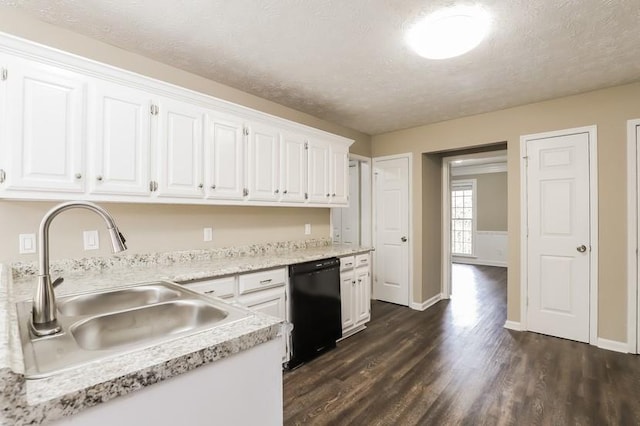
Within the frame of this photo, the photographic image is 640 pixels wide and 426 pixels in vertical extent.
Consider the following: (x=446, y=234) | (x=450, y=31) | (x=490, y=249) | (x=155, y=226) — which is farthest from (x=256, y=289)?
(x=490, y=249)

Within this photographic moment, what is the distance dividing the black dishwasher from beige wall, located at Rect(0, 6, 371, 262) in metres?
0.73

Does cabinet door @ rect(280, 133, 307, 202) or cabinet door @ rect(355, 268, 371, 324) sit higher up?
cabinet door @ rect(280, 133, 307, 202)

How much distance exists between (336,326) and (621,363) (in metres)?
2.54

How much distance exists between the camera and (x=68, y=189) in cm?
186

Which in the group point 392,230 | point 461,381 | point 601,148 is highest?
point 601,148

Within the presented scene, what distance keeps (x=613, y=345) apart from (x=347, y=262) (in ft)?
8.86

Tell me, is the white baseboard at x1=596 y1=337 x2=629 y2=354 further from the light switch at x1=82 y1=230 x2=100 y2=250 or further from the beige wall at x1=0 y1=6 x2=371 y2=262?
the light switch at x1=82 y1=230 x2=100 y2=250

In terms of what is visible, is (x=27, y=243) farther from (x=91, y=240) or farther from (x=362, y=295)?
(x=362, y=295)

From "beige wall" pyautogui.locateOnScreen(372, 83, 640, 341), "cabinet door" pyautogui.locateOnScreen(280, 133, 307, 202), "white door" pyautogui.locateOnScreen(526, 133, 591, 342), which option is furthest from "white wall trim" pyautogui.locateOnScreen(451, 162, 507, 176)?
"cabinet door" pyautogui.locateOnScreen(280, 133, 307, 202)

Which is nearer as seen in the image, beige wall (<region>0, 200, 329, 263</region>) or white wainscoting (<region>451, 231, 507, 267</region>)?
beige wall (<region>0, 200, 329, 263</region>)

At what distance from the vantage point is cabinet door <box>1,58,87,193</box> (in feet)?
5.57

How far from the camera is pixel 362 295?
361cm

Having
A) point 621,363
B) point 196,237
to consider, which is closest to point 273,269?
point 196,237

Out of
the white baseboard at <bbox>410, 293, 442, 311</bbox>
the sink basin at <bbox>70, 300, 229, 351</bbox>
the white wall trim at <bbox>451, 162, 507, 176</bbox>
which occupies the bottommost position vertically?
the white baseboard at <bbox>410, 293, 442, 311</bbox>
